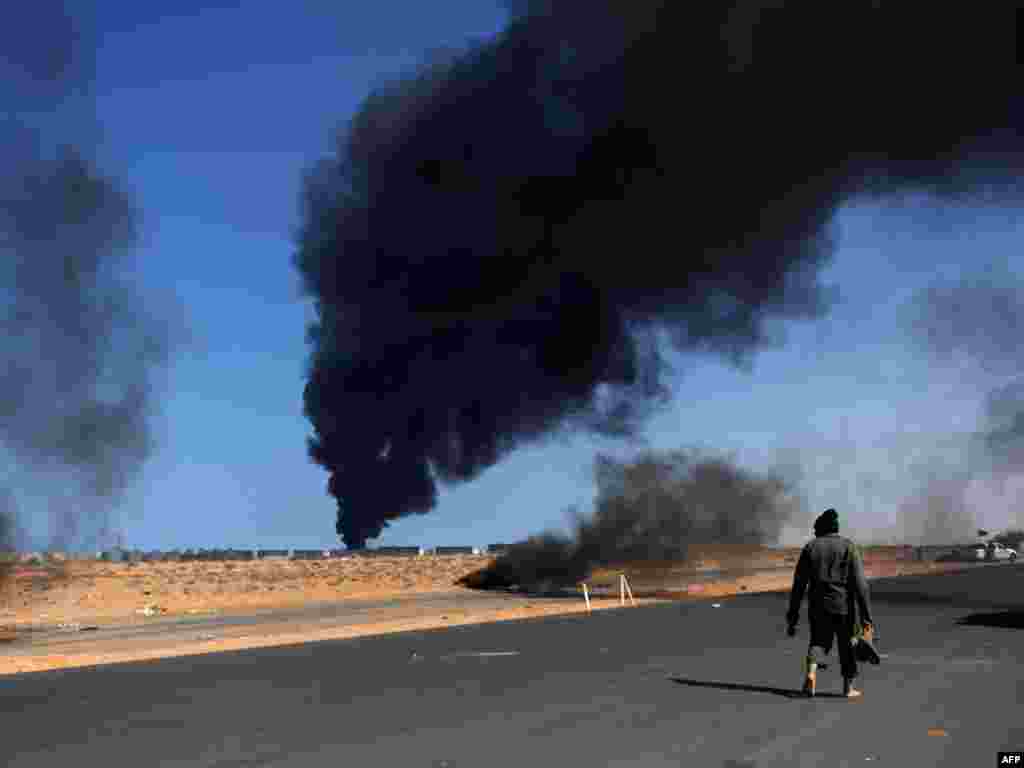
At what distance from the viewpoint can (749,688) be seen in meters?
14.5

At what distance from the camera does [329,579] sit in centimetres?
7969

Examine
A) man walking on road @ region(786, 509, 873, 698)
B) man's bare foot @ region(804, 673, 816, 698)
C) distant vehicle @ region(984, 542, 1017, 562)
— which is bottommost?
distant vehicle @ region(984, 542, 1017, 562)

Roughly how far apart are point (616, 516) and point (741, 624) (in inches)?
1544

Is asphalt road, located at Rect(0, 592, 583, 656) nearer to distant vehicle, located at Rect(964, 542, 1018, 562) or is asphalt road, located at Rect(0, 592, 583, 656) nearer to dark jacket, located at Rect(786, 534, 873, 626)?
dark jacket, located at Rect(786, 534, 873, 626)

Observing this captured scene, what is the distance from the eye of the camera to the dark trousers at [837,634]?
13453 millimetres

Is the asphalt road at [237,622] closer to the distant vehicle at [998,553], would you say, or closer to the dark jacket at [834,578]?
the dark jacket at [834,578]

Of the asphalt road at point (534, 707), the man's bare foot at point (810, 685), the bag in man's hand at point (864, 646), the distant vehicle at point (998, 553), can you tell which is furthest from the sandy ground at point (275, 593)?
the bag in man's hand at point (864, 646)

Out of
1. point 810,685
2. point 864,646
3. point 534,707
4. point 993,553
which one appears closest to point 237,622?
point 534,707

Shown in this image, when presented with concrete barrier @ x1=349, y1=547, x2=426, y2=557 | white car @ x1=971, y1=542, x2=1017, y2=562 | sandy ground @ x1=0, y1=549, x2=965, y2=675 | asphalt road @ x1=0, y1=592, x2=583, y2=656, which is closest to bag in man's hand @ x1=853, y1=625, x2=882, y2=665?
sandy ground @ x1=0, y1=549, x2=965, y2=675

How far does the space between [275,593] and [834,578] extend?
54161 mm

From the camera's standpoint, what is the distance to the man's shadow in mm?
13740

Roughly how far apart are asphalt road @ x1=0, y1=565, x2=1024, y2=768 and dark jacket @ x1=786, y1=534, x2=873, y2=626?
993 mm

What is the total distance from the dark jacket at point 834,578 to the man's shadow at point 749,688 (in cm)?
82

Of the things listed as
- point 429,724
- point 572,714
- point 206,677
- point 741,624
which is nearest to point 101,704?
point 206,677
